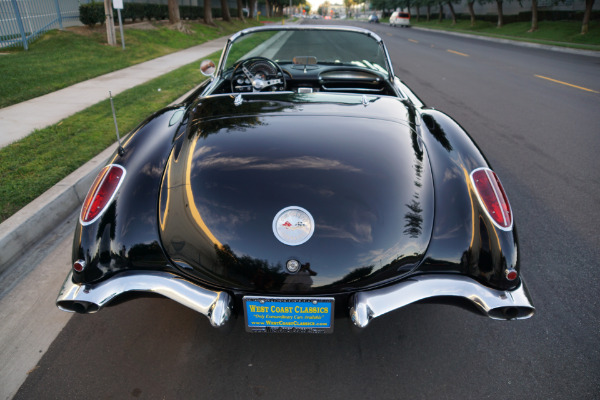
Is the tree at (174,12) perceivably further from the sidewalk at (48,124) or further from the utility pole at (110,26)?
the sidewalk at (48,124)

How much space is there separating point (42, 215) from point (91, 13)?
14.3m

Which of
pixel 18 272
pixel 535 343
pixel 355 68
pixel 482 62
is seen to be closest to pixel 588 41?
pixel 482 62

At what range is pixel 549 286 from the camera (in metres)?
2.63

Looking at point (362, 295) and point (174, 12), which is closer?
point (362, 295)

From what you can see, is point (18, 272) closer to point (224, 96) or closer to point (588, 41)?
point (224, 96)

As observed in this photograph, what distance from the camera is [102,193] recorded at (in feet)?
6.85

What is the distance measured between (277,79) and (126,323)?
2.35 metres

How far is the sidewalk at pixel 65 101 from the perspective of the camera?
5.40 meters

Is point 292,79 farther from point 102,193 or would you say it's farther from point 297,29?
point 102,193

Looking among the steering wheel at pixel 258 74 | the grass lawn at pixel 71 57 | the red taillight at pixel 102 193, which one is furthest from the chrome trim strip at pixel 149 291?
the grass lawn at pixel 71 57

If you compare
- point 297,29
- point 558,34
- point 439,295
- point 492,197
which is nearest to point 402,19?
point 558,34

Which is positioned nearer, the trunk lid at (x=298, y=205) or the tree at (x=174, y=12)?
the trunk lid at (x=298, y=205)

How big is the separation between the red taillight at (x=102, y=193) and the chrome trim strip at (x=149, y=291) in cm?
33

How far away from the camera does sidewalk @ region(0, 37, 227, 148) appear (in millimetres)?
5398
